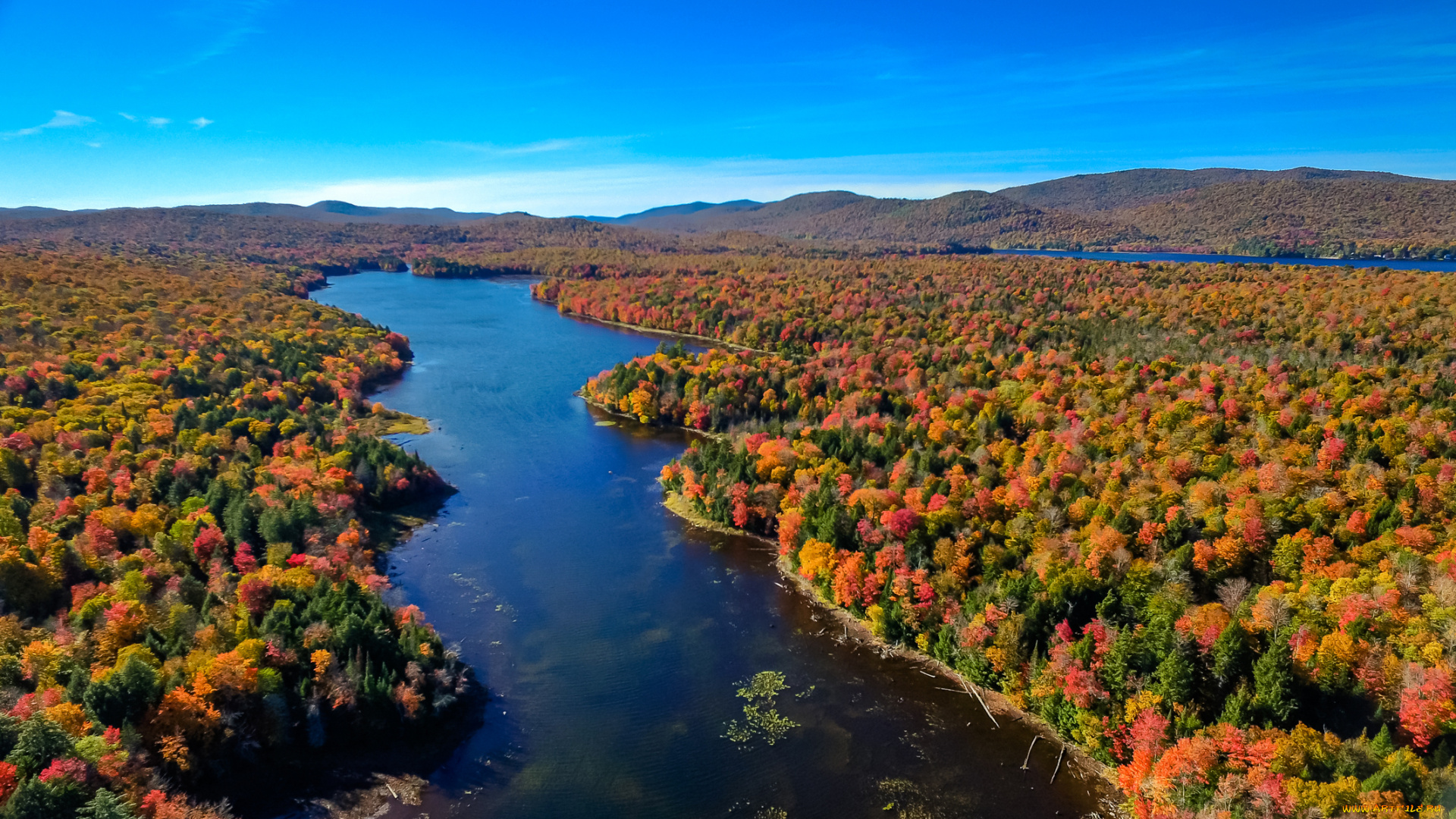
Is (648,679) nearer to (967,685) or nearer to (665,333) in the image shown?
(967,685)

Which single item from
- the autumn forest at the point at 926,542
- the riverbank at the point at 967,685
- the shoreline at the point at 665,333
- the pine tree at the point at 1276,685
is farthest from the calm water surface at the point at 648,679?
the shoreline at the point at 665,333

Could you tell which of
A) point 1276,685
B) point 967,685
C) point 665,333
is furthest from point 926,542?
point 665,333

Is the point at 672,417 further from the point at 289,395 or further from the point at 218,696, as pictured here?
the point at 218,696

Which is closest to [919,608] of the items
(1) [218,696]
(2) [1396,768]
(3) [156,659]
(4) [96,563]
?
(2) [1396,768]

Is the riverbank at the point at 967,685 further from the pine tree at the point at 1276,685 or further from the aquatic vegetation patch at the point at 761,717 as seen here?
the pine tree at the point at 1276,685

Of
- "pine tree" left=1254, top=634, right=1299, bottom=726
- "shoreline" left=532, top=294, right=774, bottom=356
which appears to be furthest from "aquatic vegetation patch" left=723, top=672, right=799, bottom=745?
"shoreline" left=532, top=294, right=774, bottom=356

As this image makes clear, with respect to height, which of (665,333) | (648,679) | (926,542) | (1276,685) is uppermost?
(665,333)

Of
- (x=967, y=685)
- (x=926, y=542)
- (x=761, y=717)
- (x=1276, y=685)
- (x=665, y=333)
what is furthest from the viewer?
(x=665, y=333)

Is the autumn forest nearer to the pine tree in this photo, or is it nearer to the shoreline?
the pine tree
